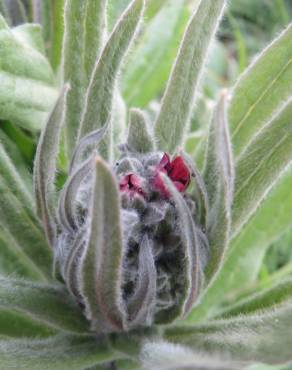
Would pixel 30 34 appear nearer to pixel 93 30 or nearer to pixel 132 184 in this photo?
pixel 93 30

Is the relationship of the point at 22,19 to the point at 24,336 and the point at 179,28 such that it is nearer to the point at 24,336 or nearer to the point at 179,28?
the point at 179,28

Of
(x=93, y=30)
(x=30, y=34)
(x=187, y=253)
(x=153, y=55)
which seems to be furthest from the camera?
(x=153, y=55)

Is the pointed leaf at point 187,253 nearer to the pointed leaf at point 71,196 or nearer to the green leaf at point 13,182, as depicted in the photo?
the pointed leaf at point 71,196

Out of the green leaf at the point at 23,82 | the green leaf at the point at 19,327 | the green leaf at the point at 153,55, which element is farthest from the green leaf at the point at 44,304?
the green leaf at the point at 153,55

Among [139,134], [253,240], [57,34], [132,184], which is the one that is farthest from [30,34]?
[253,240]

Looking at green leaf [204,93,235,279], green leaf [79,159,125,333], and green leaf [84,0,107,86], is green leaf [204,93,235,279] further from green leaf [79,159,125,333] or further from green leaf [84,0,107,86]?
green leaf [84,0,107,86]

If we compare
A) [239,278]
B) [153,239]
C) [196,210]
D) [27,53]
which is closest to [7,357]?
[153,239]
